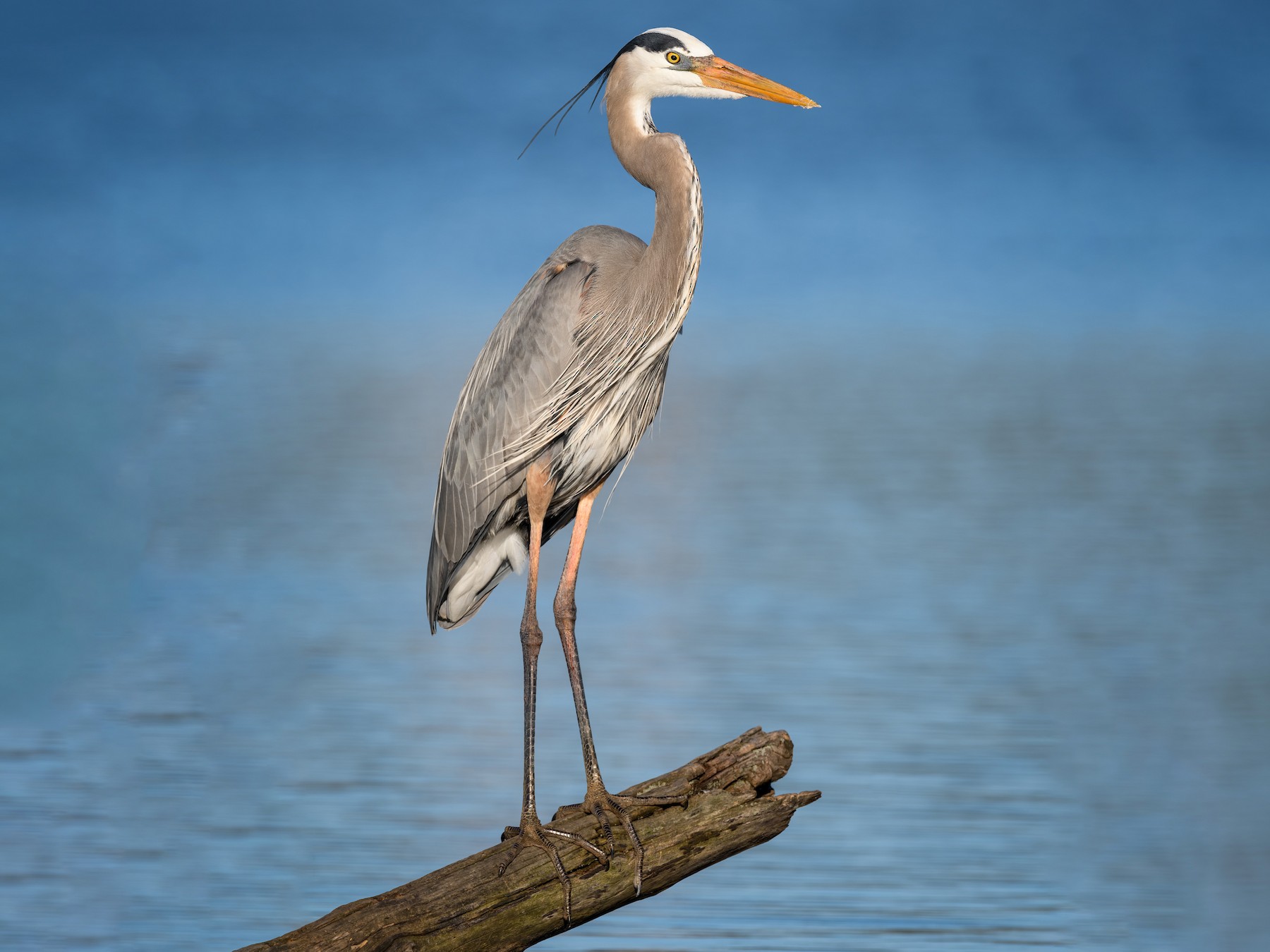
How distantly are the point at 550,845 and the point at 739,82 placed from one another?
61.8 inches

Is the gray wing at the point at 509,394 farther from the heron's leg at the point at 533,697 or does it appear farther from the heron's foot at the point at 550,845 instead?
the heron's foot at the point at 550,845

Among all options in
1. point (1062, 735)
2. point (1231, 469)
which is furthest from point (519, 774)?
point (1231, 469)

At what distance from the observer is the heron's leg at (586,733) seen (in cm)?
257

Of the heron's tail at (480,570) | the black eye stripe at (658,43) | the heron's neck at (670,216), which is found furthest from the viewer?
the heron's tail at (480,570)

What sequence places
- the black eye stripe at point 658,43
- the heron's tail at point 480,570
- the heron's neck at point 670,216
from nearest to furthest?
the heron's neck at point 670,216 < the black eye stripe at point 658,43 < the heron's tail at point 480,570

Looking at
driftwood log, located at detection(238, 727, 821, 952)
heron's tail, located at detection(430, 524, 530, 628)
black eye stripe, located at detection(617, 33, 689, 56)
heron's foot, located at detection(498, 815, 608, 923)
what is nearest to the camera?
driftwood log, located at detection(238, 727, 821, 952)

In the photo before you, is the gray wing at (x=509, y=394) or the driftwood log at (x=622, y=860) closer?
the driftwood log at (x=622, y=860)

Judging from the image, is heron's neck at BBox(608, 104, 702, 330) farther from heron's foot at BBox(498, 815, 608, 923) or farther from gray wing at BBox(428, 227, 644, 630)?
heron's foot at BBox(498, 815, 608, 923)

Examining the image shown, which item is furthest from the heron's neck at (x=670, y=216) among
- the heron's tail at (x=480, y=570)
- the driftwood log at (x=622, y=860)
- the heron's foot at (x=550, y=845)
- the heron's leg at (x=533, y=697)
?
the heron's foot at (x=550, y=845)

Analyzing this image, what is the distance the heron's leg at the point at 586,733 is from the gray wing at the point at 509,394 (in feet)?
0.53

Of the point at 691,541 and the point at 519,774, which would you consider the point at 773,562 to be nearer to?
the point at 691,541

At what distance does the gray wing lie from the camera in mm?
2961

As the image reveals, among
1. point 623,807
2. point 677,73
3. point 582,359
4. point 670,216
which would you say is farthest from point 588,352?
point 623,807

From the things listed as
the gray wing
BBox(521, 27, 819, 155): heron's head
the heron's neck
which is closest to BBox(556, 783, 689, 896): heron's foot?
the gray wing
